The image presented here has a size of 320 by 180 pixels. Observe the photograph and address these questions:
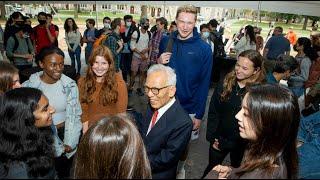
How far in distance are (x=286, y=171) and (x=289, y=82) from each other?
441 centimetres

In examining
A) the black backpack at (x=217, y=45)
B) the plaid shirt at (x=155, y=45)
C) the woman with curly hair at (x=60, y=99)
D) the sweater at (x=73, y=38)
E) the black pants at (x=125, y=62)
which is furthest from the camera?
the sweater at (x=73, y=38)

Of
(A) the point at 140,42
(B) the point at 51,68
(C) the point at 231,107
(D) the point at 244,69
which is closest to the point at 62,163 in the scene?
(B) the point at 51,68

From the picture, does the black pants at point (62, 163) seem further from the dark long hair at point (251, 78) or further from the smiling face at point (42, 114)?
the dark long hair at point (251, 78)

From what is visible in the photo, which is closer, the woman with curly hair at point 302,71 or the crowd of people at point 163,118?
the crowd of people at point 163,118

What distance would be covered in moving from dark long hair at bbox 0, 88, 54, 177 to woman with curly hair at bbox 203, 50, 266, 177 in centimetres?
172

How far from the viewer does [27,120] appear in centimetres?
213

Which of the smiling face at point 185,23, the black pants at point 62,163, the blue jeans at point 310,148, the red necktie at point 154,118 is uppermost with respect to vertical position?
the smiling face at point 185,23

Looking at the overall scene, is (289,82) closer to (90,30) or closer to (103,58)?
(103,58)

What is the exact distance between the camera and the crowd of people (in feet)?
5.42

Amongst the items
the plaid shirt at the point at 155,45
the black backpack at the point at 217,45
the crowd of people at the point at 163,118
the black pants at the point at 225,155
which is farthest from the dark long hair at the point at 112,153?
the black backpack at the point at 217,45

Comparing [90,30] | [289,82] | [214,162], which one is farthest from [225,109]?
[90,30]

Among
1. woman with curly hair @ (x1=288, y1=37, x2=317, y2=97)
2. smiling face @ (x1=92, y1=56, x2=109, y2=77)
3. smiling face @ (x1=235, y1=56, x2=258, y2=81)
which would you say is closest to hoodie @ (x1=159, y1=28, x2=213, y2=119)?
smiling face @ (x1=235, y1=56, x2=258, y2=81)

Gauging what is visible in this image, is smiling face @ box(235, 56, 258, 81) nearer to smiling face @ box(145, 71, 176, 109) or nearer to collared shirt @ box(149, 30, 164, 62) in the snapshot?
smiling face @ box(145, 71, 176, 109)

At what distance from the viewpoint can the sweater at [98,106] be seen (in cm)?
324
